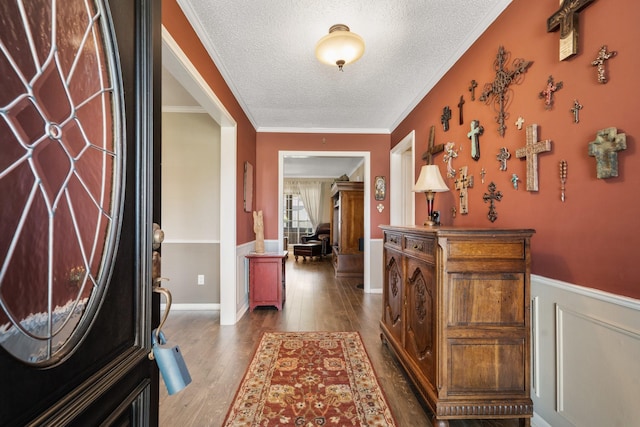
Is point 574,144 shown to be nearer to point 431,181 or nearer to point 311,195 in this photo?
point 431,181

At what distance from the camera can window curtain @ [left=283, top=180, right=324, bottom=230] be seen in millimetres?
9695

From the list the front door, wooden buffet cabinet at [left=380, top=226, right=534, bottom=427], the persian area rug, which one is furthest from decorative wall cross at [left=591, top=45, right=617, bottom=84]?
the persian area rug

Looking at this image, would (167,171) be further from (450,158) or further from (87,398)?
(87,398)

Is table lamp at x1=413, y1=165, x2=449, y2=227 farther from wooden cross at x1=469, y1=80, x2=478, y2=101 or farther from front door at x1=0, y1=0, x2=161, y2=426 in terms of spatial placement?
front door at x1=0, y1=0, x2=161, y2=426

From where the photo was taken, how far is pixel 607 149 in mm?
1230

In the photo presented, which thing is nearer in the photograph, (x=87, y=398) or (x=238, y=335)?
(x=87, y=398)

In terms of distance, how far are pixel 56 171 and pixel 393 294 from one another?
2254mm

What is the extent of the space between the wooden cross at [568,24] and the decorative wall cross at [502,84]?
308 millimetres

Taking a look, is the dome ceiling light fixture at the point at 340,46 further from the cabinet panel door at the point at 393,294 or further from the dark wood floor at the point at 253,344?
the dark wood floor at the point at 253,344

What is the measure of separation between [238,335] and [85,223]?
258 centimetres

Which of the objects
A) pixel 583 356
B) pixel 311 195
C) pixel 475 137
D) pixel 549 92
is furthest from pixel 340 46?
pixel 311 195

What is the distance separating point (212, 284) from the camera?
3643mm

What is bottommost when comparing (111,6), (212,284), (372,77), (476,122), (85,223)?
(212,284)

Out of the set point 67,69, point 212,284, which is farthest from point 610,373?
point 212,284
